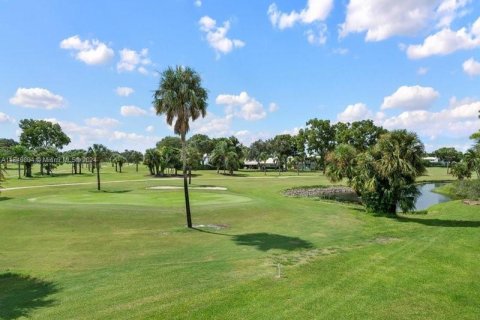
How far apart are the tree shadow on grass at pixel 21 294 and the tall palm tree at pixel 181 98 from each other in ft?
39.3

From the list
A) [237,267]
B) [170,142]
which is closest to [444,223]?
[237,267]

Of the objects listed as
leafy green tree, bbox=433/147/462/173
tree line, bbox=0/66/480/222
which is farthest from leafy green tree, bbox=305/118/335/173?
leafy green tree, bbox=433/147/462/173

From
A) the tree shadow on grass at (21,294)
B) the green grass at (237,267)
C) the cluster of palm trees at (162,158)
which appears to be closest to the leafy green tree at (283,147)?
the cluster of palm trees at (162,158)

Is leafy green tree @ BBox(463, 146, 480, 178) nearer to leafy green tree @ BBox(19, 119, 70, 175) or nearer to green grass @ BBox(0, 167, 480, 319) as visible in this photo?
green grass @ BBox(0, 167, 480, 319)

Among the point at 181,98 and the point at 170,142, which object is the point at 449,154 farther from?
the point at 181,98

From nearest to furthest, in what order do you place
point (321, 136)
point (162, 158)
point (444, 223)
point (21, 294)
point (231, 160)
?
point (21, 294), point (444, 223), point (162, 158), point (231, 160), point (321, 136)

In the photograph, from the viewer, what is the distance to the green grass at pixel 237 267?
12453mm

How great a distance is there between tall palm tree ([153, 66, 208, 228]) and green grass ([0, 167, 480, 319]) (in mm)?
6173

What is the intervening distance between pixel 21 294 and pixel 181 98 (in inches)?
600

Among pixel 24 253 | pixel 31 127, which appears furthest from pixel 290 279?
pixel 31 127

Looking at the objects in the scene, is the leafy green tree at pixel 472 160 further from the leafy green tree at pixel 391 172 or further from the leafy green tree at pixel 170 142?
the leafy green tree at pixel 170 142

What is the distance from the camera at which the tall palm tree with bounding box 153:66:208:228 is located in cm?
2534

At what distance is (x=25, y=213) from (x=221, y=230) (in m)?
17.3

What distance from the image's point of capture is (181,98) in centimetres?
2552
